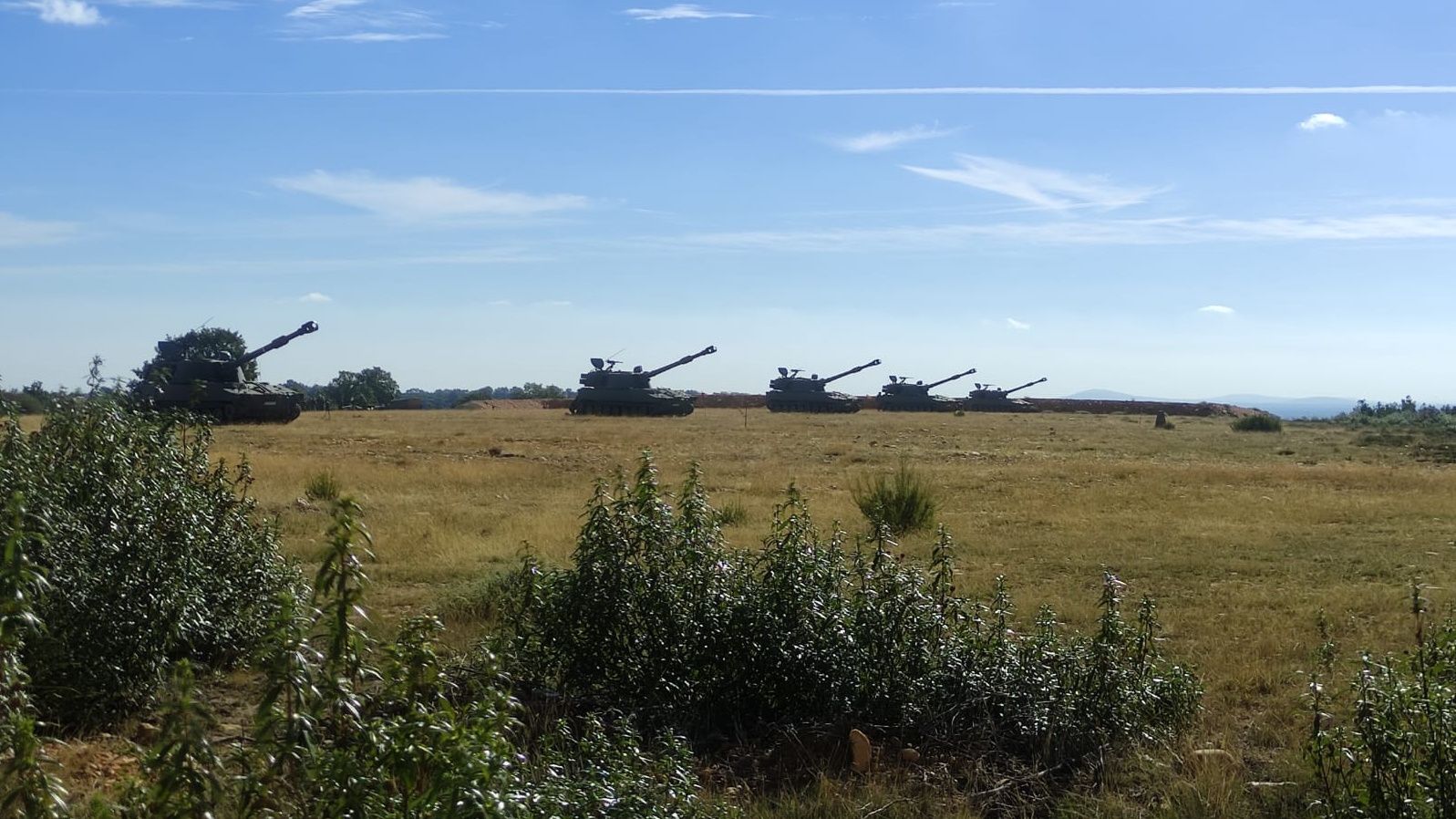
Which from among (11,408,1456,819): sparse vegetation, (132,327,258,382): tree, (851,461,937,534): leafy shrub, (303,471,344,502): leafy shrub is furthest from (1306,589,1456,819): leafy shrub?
(132,327,258,382): tree

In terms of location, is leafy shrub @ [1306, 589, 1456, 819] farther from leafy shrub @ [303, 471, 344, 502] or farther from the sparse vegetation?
leafy shrub @ [303, 471, 344, 502]

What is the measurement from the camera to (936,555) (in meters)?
6.42

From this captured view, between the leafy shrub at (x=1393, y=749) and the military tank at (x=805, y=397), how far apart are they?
5149 cm

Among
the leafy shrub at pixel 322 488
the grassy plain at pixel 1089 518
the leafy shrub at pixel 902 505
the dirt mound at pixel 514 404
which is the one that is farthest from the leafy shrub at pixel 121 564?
the dirt mound at pixel 514 404

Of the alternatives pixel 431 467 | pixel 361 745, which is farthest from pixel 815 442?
pixel 361 745

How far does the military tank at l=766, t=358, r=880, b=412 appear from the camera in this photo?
56500 millimetres

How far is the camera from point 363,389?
63.9m

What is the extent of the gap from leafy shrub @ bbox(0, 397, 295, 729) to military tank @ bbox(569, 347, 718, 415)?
40937 mm

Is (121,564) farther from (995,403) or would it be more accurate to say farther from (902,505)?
(995,403)

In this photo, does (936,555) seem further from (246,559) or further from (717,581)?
(246,559)

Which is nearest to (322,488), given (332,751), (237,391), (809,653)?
(809,653)

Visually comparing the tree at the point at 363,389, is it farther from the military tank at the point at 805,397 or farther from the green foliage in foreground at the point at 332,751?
the green foliage in foreground at the point at 332,751

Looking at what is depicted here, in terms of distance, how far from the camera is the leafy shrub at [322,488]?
15.0m

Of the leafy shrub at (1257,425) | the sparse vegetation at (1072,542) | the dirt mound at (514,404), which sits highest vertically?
the dirt mound at (514,404)
